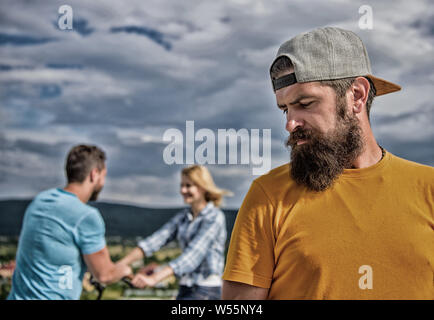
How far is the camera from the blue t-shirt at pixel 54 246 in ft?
9.29

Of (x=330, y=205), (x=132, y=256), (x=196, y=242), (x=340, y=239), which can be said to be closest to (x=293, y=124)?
(x=330, y=205)

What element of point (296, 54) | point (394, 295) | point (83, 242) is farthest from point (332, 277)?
point (83, 242)

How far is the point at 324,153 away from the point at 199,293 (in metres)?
2.51

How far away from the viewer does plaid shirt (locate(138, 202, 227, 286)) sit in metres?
3.61

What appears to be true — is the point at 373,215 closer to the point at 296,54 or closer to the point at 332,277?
the point at 332,277

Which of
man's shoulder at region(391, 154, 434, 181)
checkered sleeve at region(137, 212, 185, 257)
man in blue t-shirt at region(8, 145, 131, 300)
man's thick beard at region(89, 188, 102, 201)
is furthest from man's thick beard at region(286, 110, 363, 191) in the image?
checkered sleeve at region(137, 212, 185, 257)

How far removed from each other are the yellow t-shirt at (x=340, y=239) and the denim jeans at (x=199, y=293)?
240 cm

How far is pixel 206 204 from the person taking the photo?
405 cm

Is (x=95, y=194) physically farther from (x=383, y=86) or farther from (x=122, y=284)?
(x=383, y=86)

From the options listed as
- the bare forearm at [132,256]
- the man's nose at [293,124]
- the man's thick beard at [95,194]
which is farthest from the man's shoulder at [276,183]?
the bare forearm at [132,256]

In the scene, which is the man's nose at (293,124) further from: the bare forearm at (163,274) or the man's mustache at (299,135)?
the bare forearm at (163,274)

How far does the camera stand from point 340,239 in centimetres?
122

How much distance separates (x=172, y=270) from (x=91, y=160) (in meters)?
1.11

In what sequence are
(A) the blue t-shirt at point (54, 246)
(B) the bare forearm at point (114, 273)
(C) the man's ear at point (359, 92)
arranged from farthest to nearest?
(B) the bare forearm at point (114, 273)
(A) the blue t-shirt at point (54, 246)
(C) the man's ear at point (359, 92)
